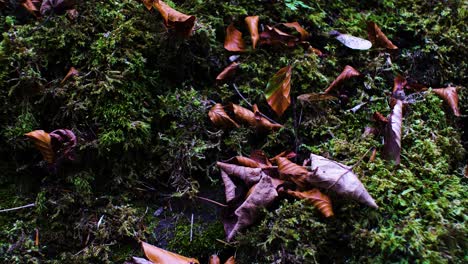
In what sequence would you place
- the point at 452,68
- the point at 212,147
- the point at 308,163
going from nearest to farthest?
1. the point at 308,163
2. the point at 212,147
3. the point at 452,68

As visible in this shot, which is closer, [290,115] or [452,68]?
[290,115]

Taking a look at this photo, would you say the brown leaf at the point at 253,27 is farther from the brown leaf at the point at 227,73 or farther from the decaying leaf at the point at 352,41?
the decaying leaf at the point at 352,41

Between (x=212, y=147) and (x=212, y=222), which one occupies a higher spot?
(x=212, y=147)

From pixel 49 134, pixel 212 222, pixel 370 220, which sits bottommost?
pixel 212 222

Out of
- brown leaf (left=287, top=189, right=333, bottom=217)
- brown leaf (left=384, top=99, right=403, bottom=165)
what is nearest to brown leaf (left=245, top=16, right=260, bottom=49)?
brown leaf (left=384, top=99, right=403, bottom=165)

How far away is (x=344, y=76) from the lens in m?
2.27

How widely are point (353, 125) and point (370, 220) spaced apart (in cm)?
64

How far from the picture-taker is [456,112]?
2160mm

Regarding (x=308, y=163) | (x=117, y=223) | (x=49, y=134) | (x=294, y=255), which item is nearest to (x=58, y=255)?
(x=117, y=223)

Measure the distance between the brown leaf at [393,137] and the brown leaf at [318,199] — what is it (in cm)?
43

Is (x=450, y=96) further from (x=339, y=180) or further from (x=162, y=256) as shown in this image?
(x=162, y=256)

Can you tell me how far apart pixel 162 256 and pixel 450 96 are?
181 centimetres

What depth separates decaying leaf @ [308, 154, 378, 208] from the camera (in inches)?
63.2

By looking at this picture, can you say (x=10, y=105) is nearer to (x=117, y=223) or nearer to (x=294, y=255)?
(x=117, y=223)
